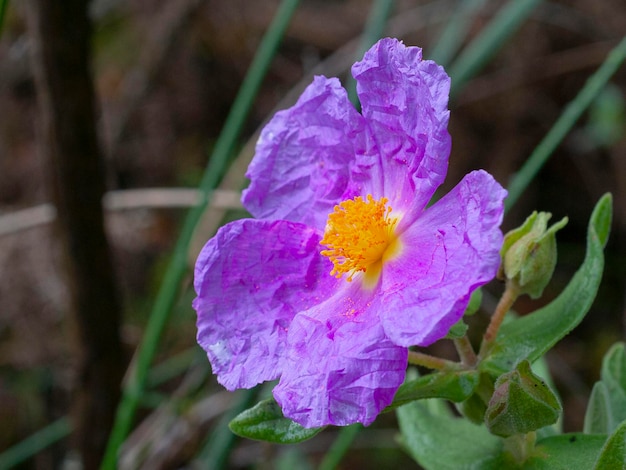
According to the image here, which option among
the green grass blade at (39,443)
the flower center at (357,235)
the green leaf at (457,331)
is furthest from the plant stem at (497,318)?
the green grass blade at (39,443)

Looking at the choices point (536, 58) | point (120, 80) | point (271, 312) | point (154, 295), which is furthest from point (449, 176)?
point (271, 312)

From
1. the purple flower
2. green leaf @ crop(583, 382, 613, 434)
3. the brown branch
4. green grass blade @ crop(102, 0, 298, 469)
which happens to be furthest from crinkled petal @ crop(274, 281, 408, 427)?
the brown branch

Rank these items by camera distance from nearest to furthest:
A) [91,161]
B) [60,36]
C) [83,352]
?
[60,36] → [91,161] → [83,352]

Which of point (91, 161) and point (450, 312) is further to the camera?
point (91, 161)

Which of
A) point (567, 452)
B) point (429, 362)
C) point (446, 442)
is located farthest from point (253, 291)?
point (567, 452)

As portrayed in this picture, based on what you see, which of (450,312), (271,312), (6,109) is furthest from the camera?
(6,109)

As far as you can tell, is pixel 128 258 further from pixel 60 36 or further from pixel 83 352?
pixel 60 36
